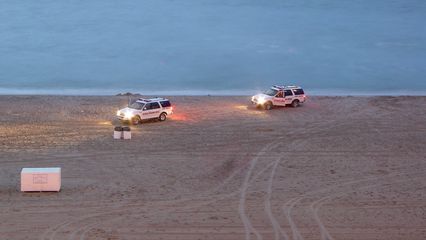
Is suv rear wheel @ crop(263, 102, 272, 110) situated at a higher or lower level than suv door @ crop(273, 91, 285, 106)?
lower

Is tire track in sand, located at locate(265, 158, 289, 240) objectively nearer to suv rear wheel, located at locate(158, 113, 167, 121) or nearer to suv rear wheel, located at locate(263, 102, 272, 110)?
suv rear wheel, located at locate(158, 113, 167, 121)

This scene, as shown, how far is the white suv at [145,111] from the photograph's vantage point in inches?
1195

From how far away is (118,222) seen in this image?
17.9 m

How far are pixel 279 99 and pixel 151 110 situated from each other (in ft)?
23.5

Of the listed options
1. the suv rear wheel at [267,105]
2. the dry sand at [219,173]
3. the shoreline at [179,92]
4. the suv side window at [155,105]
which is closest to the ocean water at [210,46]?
the shoreline at [179,92]

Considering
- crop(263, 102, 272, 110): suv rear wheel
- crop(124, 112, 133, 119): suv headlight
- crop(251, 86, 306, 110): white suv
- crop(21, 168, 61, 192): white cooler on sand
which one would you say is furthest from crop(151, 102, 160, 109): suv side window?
crop(21, 168, 61, 192): white cooler on sand

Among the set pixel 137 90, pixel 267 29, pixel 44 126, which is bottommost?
pixel 44 126

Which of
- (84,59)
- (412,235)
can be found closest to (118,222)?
(412,235)

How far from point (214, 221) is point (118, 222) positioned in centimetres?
238

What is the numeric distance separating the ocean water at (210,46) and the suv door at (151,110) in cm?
1592

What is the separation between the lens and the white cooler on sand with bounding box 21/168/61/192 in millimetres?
20156

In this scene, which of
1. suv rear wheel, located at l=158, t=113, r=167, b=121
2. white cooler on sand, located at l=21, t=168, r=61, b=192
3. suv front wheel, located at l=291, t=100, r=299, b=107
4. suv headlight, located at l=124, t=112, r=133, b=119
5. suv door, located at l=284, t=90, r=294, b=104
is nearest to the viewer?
white cooler on sand, located at l=21, t=168, r=61, b=192

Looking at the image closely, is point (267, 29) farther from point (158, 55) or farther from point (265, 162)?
point (265, 162)

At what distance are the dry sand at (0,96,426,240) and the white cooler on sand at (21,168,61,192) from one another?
259mm
